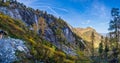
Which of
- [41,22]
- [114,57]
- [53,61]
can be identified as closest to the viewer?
[114,57]

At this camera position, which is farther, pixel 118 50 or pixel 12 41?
pixel 12 41

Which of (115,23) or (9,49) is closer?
(115,23)

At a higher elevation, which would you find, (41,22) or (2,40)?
(41,22)

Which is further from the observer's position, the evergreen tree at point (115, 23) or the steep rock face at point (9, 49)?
the steep rock face at point (9, 49)

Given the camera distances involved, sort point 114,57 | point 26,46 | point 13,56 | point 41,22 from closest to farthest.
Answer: point 114,57, point 13,56, point 26,46, point 41,22

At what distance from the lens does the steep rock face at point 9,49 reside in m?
79.4

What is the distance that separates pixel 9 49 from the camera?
85750 mm

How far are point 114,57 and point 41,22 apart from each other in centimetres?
11985

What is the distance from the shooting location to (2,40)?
9088 cm

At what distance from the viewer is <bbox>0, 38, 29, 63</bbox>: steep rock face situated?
7940 centimetres

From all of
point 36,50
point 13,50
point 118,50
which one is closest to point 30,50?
point 36,50

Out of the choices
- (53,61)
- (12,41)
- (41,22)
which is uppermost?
(41,22)

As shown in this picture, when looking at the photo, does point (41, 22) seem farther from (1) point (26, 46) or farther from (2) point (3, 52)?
(2) point (3, 52)

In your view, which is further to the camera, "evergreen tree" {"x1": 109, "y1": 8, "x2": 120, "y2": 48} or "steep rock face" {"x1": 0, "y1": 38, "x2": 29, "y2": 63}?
"steep rock face" {"x1": 0, "y1": 38, "x2": 29, "y2": 63}
